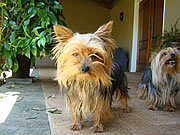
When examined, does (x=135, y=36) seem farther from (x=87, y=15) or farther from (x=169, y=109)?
(x=169, y=109)

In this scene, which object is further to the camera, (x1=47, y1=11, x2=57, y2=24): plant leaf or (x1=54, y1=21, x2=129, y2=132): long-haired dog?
(x1=47, y1=11, x2=57, y2=24): plant leaf

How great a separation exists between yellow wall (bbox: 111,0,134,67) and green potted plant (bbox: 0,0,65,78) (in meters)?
4.64

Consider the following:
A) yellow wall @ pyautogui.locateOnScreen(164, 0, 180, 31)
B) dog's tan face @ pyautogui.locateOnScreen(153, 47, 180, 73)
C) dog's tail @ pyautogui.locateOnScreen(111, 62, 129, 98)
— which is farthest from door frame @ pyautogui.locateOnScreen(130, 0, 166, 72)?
dog's tail @ pyautogui.locateOnScreen(111, 62, 129, 98)

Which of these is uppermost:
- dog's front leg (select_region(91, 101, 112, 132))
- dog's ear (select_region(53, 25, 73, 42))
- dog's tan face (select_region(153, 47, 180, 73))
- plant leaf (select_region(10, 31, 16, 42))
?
plant leaf (select_region(10, 31, 16, 42))

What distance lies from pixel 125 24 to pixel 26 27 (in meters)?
5.76

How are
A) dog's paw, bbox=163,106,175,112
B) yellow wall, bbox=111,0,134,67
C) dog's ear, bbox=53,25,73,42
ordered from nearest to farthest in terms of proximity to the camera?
→ dog's ear, bbox=53,25,73,42 → dog's paw, bbox=163,106,175,112 → yellow wall, bbox=111,0,134,67

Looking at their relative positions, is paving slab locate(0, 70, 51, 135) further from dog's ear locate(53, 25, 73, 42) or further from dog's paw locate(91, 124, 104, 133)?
dog's ear locate(53, 25, 73, 42)

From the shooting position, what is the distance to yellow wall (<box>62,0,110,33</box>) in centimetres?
1031

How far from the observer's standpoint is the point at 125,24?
8.18 metres

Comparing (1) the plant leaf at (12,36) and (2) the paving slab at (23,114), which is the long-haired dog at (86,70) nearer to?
(2) the paving slab at (23,114)

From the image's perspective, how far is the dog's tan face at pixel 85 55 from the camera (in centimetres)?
145

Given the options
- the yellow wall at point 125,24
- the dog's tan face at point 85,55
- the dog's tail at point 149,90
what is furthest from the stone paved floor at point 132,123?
the yellow wall at point 125,24

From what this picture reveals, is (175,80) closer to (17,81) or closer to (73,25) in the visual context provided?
(17,81)

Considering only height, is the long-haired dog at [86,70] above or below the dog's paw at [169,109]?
above
